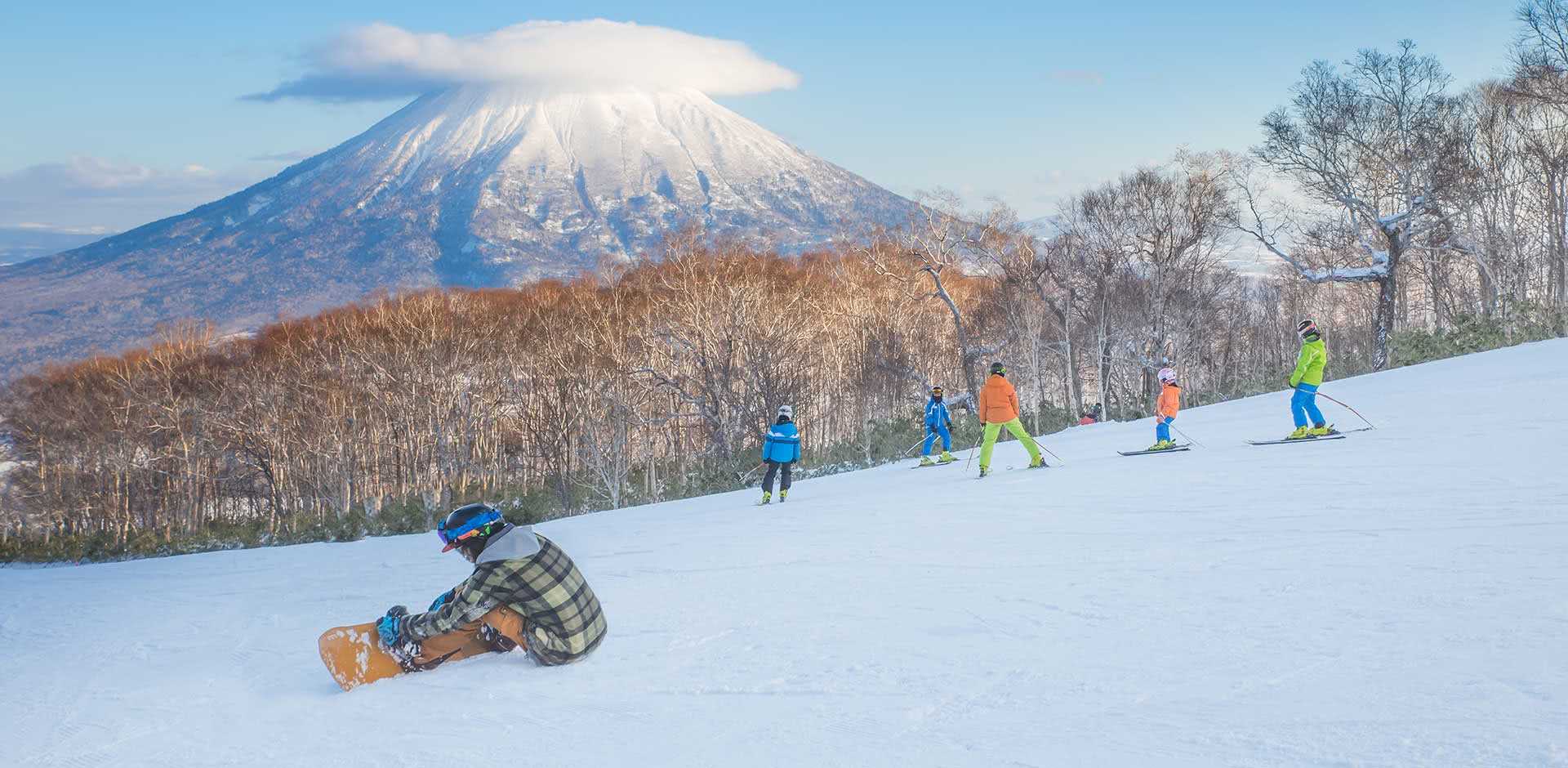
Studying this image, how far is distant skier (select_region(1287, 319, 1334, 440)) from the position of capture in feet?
46.9

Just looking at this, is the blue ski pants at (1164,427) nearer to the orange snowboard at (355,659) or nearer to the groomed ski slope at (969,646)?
the groomed ski slope at (969,646)

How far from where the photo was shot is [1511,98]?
41.3 metres

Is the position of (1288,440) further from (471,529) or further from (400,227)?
(400,227)

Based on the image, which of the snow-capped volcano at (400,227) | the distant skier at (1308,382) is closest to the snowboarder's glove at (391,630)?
the distant skier at (1308,382)

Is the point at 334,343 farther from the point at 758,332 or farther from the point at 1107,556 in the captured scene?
the point at 1107,556

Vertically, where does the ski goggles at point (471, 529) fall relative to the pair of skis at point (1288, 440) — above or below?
above

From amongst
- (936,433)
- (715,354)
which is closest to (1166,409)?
(936,433)

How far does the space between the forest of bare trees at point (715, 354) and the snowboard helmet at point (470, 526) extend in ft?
87.8

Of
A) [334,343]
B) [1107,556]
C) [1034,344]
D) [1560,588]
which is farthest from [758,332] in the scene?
[1560,588]

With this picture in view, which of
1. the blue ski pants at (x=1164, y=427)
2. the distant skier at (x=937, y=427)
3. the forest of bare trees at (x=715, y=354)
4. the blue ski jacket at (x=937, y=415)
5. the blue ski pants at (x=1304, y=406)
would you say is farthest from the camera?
the forest of bare trees at (x=715, y=354)

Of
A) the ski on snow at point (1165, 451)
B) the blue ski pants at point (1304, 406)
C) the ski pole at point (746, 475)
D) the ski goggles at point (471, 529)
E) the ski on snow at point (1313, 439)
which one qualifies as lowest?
the ski pole at point (746, 475)

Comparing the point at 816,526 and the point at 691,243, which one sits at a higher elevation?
the point at 691,243

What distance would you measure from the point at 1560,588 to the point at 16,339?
648 feet

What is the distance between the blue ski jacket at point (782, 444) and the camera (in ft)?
50.8
